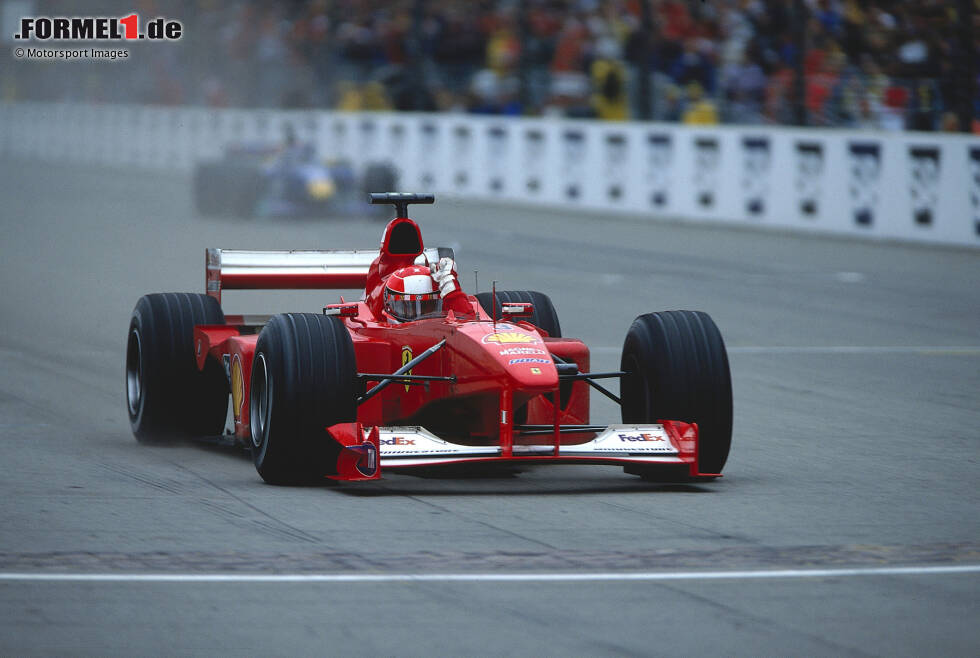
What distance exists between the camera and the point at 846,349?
14.8 m

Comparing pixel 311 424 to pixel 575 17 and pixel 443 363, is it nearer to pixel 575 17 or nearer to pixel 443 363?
pixel 443 363

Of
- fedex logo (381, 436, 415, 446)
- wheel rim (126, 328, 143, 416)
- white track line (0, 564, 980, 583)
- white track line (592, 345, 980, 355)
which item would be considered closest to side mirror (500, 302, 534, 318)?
fedex logo (381, 436, 415, 446)

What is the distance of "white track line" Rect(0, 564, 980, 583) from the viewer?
6.62 metres

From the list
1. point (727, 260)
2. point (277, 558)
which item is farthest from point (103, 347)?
point (727, 260)

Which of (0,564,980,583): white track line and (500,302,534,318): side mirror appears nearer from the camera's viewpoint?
(0,564,980,583): white track line

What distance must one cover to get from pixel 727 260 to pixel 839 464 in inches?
532

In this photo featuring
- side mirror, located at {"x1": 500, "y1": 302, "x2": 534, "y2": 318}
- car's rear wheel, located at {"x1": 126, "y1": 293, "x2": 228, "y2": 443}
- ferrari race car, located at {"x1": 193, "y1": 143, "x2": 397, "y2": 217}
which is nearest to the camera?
side mirror, located at {"x1": 500, "y1": 302, "x2": 534, "y2": 318}

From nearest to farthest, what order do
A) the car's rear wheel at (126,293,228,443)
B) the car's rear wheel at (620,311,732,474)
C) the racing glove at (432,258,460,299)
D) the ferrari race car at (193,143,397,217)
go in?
the car's rear wheel at (620,311,732,474) → the racing glove at (432,258,460,299) → the car's rear wheel at (126,293,228,443) → the ferrari race car at (193,143,397,217)

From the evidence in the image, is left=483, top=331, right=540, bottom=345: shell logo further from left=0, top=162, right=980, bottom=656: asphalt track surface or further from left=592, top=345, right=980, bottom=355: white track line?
left=592, top=345, right=980, bottom=355: white track line

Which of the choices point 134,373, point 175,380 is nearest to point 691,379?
point 175,380

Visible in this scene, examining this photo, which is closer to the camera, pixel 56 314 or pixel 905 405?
pixel 905 405

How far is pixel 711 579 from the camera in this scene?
6691mm

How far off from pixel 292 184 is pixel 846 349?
15.8 metres

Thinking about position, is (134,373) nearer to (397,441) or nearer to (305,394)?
(305,394)
